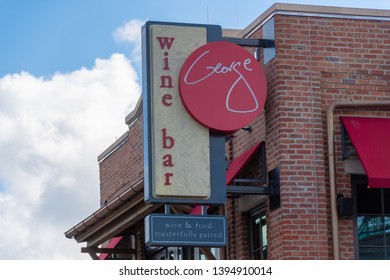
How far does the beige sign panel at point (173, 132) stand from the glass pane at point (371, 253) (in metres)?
2.83

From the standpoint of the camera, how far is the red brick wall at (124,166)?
84.7 feet

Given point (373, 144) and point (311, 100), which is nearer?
point (373, 144)

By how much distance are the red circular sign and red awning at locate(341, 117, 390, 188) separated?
5.27 ft

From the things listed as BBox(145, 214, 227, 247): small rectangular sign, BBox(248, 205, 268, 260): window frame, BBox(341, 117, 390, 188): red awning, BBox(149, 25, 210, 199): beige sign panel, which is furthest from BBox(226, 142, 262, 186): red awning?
BBox(341, 117, 390, 188): red awning

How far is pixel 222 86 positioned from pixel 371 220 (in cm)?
338

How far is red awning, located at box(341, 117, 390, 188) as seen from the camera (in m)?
18.4

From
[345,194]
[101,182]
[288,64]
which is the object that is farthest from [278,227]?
[101,182]

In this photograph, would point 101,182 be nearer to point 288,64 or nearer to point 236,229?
point 236,229

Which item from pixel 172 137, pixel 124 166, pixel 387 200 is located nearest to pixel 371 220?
pixel 387 200

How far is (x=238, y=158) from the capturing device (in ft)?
68.1

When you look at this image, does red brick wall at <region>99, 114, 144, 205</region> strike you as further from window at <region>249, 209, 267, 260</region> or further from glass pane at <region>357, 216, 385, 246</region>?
glass pane at <region>357, 216, 385, 246</region>

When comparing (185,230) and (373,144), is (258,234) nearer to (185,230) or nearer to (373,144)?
(185,230)

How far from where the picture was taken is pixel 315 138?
19.5 metres

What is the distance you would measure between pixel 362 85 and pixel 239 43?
2244 mm
